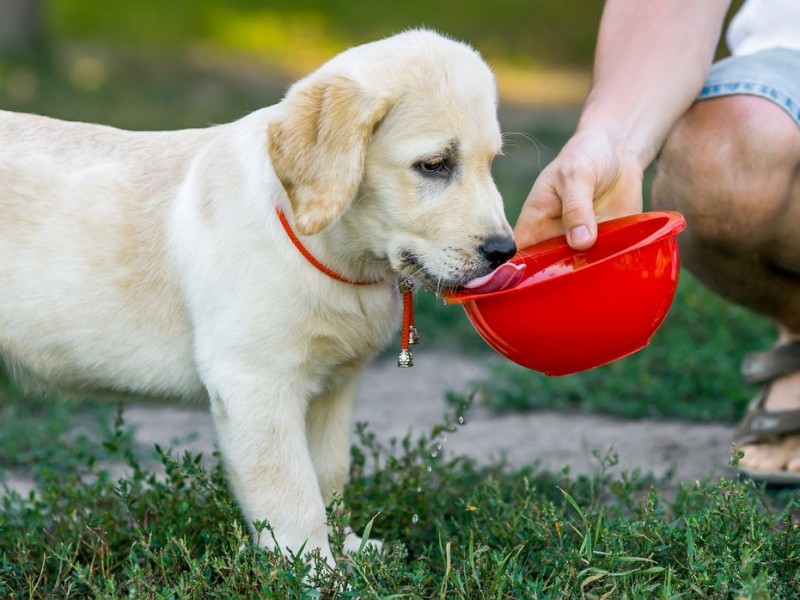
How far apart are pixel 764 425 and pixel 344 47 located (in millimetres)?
10637

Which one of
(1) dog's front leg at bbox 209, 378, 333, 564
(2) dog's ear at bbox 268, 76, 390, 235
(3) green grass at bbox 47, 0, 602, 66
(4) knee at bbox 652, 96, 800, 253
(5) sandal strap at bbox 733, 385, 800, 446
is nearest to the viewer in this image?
(2) dog's ear at bbox 268, 76, 390, 235

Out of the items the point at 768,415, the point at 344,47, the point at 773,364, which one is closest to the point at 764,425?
the point at 768,415

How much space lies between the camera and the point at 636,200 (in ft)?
9.59

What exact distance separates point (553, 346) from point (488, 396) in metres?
1.63

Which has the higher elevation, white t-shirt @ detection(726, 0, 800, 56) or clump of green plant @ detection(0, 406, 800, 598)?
white t-shirt @ detection(726, 0, 800, 56)

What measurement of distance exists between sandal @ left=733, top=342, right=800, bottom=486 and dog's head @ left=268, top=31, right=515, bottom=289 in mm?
1283

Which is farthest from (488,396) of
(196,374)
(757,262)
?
(196,374)

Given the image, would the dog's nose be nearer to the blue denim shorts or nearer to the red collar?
the red collar

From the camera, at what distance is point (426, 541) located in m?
2.83

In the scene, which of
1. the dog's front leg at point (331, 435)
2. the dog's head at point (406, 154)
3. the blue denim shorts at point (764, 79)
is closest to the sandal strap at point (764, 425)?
the blue denim shorts at point (764, 79)

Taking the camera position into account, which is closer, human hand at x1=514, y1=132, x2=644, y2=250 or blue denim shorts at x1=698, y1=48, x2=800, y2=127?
human hand at x1=514, y1=132, x2=644, y2=250

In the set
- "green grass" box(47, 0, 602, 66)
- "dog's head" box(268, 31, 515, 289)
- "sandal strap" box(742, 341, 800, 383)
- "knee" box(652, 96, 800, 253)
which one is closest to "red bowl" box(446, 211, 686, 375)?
"dog's head" box(268, 31, 515, 289)

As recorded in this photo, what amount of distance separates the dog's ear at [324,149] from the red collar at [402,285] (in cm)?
14

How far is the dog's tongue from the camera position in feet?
8.05
